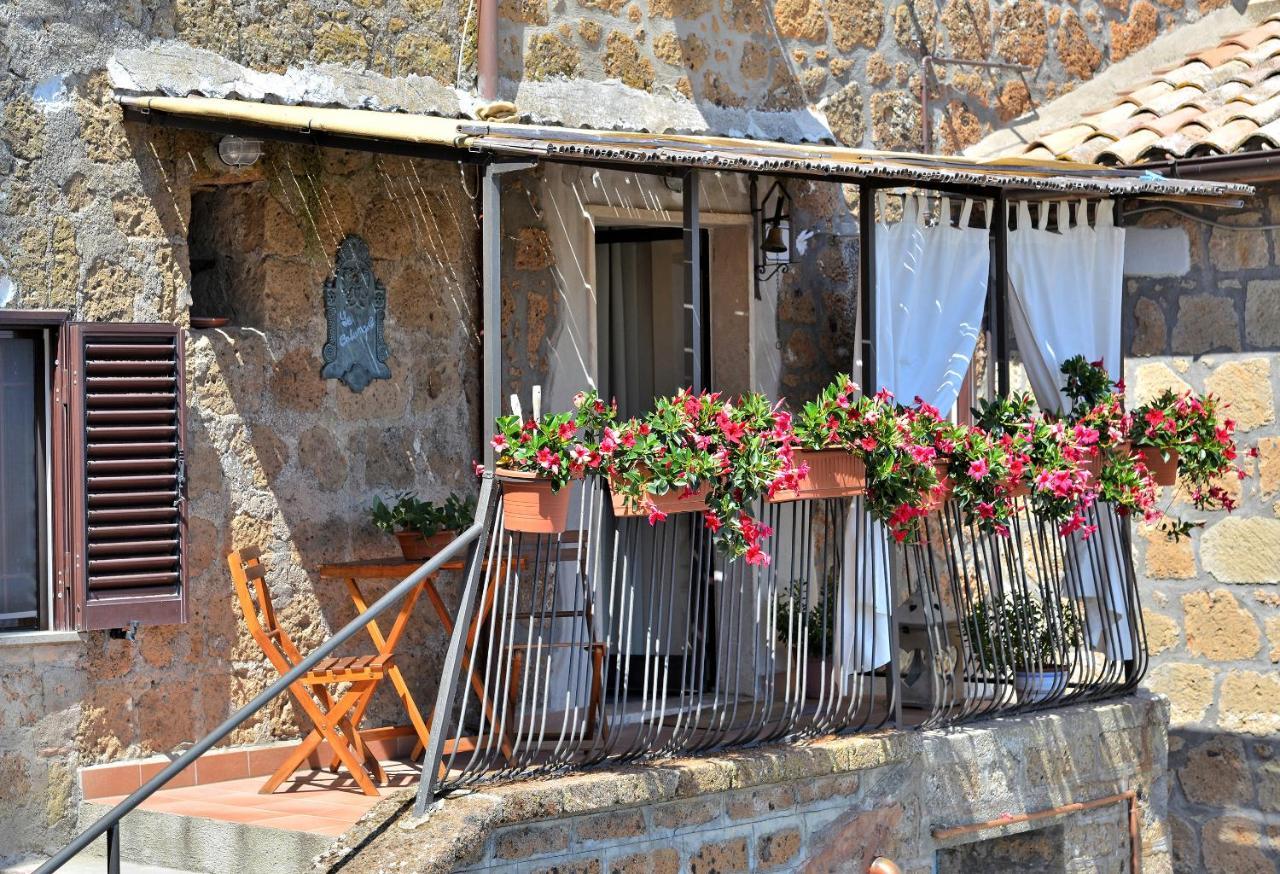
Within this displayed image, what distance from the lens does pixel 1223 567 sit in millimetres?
8602

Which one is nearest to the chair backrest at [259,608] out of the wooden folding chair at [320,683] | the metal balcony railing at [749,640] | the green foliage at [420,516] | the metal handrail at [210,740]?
the wooden folding chair at [320,683]

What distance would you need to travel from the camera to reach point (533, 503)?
18.8 feet

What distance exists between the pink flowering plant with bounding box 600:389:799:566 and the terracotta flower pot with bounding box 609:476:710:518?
1cm

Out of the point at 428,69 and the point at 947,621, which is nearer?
the point at 428,69

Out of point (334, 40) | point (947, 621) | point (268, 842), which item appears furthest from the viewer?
point (947, 621)

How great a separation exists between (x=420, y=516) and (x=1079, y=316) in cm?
316

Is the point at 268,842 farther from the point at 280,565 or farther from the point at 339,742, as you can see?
the point at 280,565

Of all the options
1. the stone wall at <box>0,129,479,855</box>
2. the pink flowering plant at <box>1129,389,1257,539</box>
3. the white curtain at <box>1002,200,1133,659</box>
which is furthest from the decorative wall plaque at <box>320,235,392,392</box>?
the pink flowering plant at <box>1129,389,1257,539</box>

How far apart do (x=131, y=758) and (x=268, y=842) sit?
3.39 feet

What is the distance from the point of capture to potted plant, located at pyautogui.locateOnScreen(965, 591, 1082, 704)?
7332 mm

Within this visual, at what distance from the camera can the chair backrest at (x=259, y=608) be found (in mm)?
6172

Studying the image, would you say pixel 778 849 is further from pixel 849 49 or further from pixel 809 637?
pixel 849 49

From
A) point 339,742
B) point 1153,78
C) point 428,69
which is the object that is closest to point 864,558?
point 339,742

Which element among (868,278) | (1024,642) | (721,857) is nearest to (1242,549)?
(1024,642)
